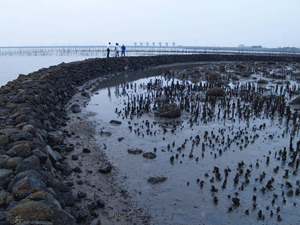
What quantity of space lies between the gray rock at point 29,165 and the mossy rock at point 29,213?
3.08ft

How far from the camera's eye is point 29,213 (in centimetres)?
262

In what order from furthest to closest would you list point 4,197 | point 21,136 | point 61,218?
point 21,136, point 4,197, point 61,218

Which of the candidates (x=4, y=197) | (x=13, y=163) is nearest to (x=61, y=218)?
(x=4, y=197)

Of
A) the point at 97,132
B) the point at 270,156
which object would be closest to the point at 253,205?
the point at 270,156

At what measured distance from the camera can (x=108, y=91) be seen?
15.7 m

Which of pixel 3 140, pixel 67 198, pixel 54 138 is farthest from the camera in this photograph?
pixel 54 138

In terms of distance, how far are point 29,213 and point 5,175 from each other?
1087 millimetres

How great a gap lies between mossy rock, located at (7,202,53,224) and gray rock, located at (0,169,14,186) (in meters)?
0.81

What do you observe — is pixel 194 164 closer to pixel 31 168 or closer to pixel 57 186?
pixel 57 186

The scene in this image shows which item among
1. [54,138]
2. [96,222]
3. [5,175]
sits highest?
[5,175]

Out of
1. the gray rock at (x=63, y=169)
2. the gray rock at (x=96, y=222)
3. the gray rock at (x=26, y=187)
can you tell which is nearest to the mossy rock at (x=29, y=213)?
the gray rock at (x=26, y=187)

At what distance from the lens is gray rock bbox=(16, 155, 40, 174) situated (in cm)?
349

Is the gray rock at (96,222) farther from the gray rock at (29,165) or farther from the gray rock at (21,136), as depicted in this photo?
the gray rock at (21,136)

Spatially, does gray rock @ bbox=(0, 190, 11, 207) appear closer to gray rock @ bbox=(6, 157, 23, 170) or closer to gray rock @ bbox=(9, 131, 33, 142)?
gray rock @ bbox=(6, 157, 23, 170)
